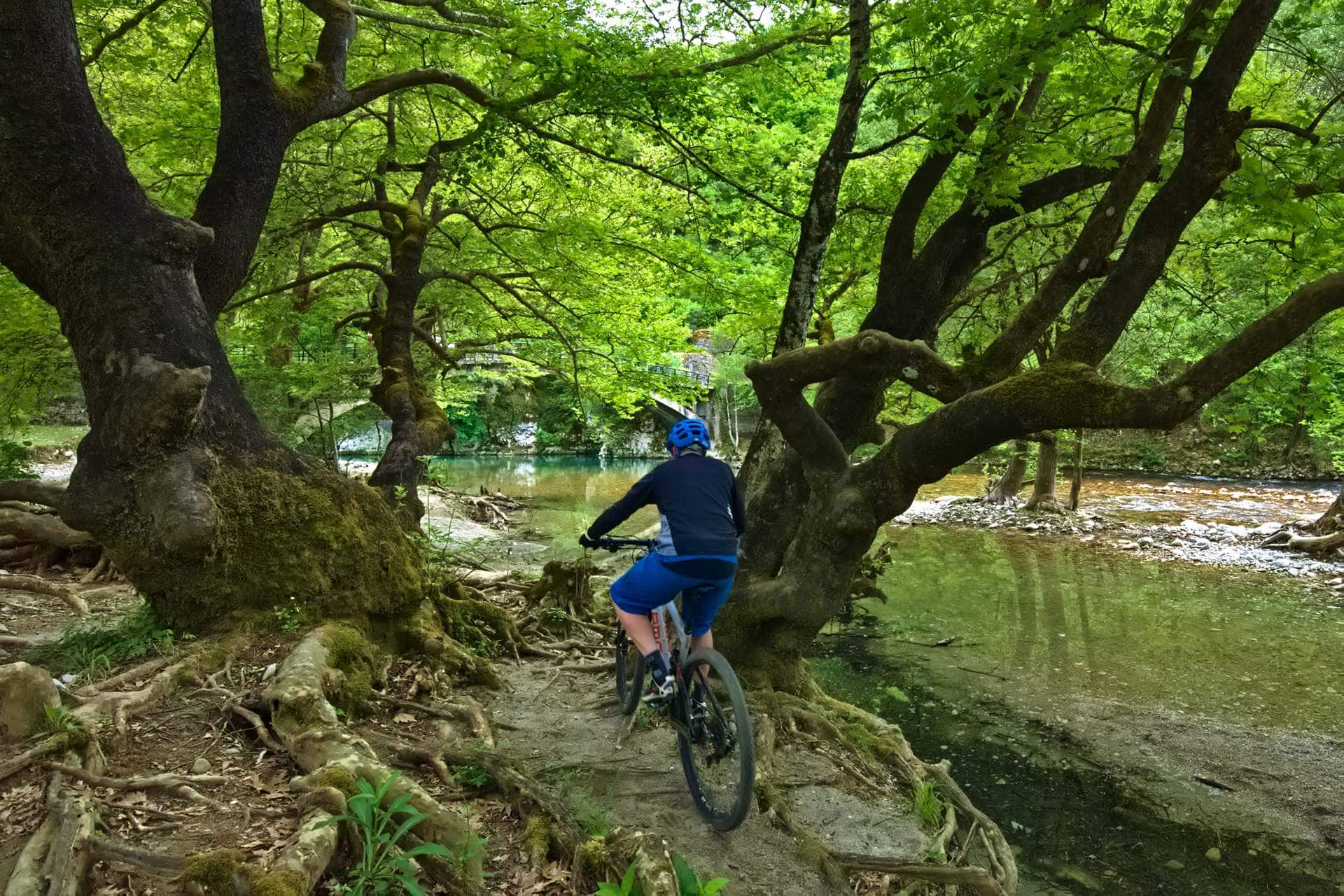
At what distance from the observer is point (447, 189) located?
40.1 ft

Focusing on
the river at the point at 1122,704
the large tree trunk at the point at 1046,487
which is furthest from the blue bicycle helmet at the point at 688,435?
the large tree trunk at the point at 1046,487

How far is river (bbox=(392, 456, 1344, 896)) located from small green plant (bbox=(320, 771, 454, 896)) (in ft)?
12.9

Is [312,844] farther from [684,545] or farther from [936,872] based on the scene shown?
[936,872]

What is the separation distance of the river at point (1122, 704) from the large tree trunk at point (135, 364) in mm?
5520

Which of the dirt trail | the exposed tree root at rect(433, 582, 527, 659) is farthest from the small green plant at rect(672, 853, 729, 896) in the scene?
the exposed tree root at rect(433, 582, 527, 659)

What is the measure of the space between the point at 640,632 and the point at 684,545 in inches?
26.9

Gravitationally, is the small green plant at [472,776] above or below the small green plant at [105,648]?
below

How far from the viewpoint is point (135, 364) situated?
185 inches

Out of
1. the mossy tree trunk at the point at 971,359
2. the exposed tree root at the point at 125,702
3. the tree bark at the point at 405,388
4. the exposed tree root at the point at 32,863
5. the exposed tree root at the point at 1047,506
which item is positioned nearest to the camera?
the exposed tree root at the point at 32,863

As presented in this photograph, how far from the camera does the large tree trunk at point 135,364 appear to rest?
15.3ft

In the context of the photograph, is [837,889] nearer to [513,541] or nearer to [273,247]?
[273,247]

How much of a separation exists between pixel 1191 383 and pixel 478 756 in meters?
4.60

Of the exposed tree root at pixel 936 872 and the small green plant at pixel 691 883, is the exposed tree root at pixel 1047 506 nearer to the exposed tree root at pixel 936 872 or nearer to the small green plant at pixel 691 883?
the exposed tree root at pixel 936 872

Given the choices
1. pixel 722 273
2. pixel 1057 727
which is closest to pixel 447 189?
pixel 722 273
